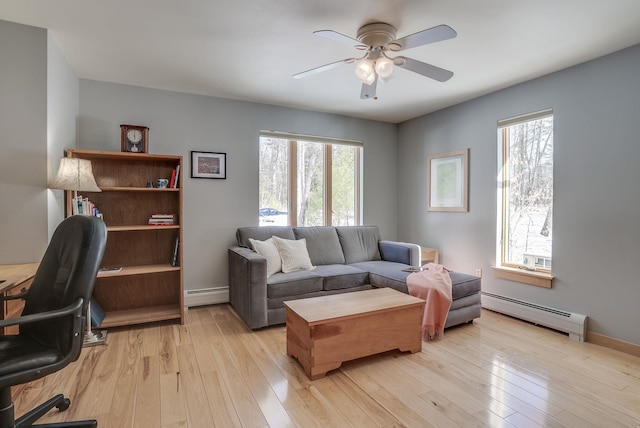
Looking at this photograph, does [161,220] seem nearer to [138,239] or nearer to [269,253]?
[138,239]

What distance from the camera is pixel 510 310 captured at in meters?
3.34

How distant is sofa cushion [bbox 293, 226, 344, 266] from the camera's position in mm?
3881

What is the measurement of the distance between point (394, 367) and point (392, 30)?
7.66 feet

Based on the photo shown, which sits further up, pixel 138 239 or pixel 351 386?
pixel 138 239

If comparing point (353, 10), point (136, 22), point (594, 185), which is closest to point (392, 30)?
point (353, 10)

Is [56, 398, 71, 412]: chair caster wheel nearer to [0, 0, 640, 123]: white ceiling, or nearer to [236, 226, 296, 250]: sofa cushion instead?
[236, 226, 296, 250]: sofa cushion

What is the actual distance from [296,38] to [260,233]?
82.1 inches

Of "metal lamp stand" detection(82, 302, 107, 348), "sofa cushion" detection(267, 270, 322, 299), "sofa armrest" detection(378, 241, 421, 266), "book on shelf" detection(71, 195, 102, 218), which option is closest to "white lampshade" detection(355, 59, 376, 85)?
"sofa cushion" detection(267, 270, 322, 299)

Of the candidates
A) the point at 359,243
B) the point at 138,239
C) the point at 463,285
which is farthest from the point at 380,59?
the point at 138,239

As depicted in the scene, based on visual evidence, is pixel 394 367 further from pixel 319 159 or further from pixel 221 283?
pixel 319 159

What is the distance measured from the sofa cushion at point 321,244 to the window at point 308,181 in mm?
315

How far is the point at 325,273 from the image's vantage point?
340 cm

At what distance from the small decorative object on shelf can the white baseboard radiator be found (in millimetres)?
3896

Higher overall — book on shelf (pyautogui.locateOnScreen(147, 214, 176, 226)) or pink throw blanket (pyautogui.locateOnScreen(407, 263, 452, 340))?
book on shelf (pyautogui.locateOnScreen(147, 214, 176, 226))
